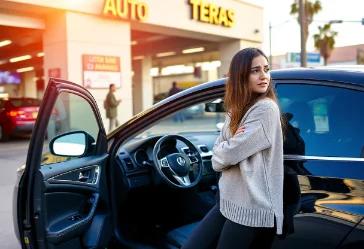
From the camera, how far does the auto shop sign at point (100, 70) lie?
13.2 metres

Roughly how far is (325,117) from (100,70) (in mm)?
12410

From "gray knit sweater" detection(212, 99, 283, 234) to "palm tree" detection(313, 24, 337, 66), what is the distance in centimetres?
3559

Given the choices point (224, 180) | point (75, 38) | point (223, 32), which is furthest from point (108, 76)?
point (224, 180)

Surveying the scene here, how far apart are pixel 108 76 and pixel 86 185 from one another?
38.5 ft

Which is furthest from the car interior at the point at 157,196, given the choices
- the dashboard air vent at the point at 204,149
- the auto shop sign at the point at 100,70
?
the auto shop sign at the point at 100,70

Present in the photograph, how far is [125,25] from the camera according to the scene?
14.2m

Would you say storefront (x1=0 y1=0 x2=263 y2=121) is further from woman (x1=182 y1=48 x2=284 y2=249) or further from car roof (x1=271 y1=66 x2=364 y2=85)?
woman (x1=182 y1=48 x2=284 y2=249)

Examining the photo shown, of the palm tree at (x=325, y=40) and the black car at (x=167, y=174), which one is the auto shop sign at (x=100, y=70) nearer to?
the black car at (x=167, y=174)

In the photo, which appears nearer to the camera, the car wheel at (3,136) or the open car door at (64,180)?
the open car door at (64,180)

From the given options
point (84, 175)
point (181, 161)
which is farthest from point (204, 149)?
point (84, 175)

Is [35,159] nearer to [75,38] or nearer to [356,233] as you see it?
[356,233]

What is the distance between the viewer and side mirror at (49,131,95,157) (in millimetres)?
2449

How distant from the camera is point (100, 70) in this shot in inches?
535

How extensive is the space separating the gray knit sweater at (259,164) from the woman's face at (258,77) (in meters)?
0.07
